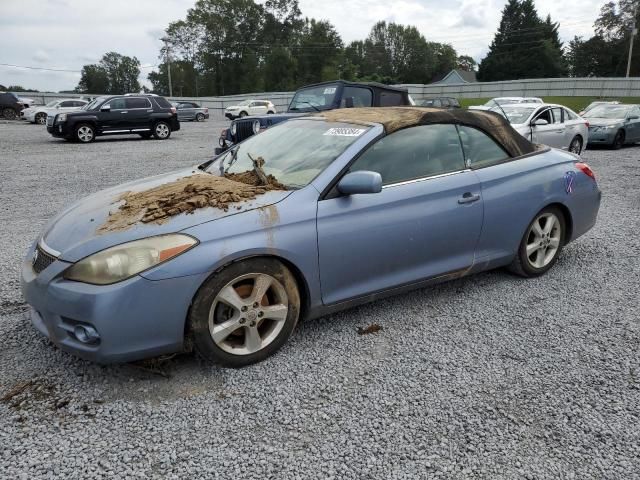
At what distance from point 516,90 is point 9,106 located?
3746cm

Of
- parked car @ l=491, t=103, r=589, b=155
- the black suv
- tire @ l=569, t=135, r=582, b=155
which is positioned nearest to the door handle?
parked car @ l=491, t=103, r=589, b=155

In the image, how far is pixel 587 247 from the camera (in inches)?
209

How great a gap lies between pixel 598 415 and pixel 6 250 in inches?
214

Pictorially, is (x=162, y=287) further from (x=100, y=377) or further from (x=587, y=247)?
(x=587, y=247)

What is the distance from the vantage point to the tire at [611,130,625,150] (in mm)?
15203

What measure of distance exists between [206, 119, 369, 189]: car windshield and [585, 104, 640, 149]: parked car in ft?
46.1

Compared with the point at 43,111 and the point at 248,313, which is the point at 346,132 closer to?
the point at 248,313

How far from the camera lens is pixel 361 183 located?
10.1ft

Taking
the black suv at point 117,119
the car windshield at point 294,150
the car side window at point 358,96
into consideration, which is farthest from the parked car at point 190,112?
the car windshield at point 294,150

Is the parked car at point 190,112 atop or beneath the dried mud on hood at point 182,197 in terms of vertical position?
atop

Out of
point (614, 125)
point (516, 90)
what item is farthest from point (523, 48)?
point (614, 125)

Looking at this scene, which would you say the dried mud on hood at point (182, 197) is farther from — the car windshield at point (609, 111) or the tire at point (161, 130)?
the tire at point (161, 130)

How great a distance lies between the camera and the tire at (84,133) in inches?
663

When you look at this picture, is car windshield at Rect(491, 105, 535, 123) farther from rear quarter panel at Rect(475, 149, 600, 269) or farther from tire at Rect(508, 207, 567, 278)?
tire at Rect(508, 207, 567, 278)
